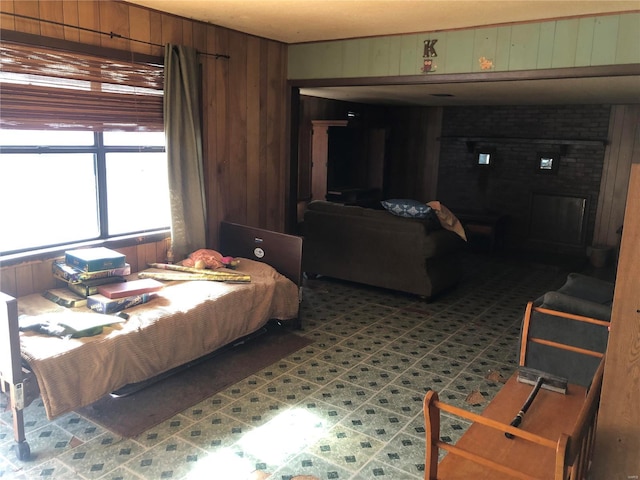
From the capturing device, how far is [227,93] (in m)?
4.32

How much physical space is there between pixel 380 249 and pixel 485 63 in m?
1.83

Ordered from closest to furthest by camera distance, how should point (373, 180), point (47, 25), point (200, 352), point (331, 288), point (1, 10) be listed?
1. point (1, 10)
2. point (47, 25)
3. point (200, 352)
4. point (331, 288)
5. point (373, 180)

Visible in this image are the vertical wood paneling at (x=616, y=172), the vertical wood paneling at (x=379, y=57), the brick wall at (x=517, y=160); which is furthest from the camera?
the brick wall at (x=517, y=160)

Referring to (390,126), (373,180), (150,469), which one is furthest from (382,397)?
(390,126)

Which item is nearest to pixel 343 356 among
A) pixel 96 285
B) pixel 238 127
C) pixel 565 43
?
pixel 96 285

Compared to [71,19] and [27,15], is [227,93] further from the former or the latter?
[27,15]

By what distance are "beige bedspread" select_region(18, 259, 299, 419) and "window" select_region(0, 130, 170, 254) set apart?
49 centimetres

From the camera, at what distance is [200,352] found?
10.8 ft

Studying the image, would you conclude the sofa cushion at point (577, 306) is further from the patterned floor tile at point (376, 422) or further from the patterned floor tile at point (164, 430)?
the patterned floor tile at point (164, 430)

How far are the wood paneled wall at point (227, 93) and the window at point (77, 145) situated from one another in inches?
6.1

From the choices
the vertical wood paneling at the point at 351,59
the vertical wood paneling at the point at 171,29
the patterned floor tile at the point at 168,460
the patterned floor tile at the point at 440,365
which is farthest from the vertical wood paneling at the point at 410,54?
the patterned floor tile at the point at 168,460

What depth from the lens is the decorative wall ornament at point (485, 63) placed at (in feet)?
12.6

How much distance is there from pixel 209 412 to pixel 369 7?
2.59 meters

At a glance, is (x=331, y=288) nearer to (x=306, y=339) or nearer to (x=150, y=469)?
(x=306, y=339)
